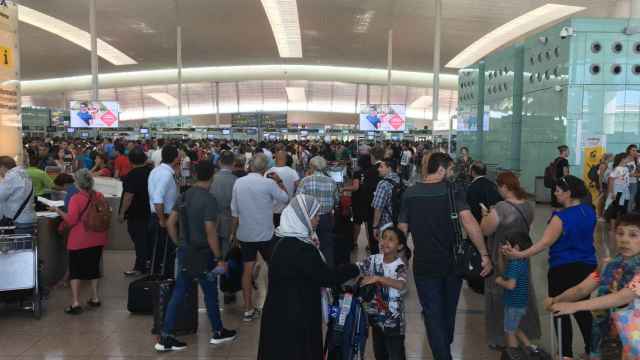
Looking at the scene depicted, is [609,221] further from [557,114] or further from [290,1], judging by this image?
[290,1]

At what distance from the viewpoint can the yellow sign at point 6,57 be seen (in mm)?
6863

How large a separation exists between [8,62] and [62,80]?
154 feet

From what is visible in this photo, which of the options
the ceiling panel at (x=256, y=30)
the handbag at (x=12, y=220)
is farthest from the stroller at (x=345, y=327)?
the ceiling panel at (x=256, y=30)

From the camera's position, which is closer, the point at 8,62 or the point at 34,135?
the point at 8,62

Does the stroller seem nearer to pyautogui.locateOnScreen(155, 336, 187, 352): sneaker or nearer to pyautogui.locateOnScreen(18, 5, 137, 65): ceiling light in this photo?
pyautogui.locateOnScreen(155, 336, 187, 352): sneaker

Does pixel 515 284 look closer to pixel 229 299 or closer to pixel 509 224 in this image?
pixel 509 224

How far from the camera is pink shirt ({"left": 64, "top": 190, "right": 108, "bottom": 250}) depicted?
19.8ft

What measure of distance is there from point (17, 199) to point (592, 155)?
44.0 ft

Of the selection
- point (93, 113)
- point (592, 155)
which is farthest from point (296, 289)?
point (93, 113)

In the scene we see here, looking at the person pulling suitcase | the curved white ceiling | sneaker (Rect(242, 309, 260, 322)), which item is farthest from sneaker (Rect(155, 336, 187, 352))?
the curved white ceiling

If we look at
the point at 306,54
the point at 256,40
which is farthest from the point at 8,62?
the point at 306,54

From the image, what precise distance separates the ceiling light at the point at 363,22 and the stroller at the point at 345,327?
23.3 metres

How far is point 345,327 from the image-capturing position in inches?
133

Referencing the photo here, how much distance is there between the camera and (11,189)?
5957 mm
